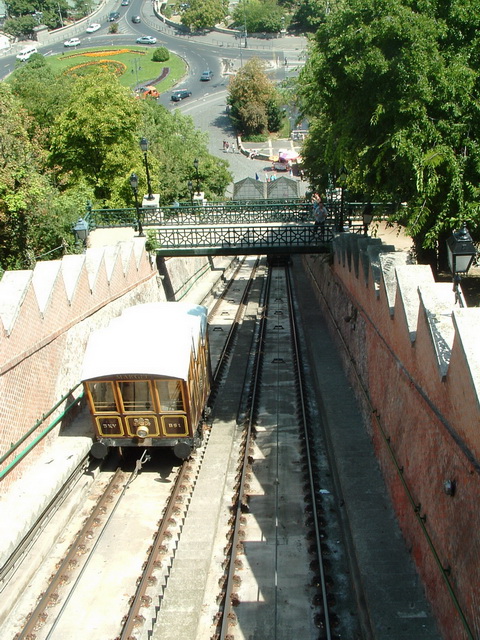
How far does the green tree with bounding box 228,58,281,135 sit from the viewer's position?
6725cm

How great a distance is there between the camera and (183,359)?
35.8 ft

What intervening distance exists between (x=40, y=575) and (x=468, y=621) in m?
6.28

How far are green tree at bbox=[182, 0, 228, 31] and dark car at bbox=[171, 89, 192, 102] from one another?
40.4 m

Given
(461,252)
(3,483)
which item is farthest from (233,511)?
(461,252)

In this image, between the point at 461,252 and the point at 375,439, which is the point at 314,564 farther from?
the point at 461,252

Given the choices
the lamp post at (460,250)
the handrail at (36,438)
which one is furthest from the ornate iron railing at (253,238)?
the lamp post at (460,250)

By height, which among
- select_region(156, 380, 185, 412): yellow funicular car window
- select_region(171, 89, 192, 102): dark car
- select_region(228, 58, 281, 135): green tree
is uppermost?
select_region(171, 89, 192, 102): dark car

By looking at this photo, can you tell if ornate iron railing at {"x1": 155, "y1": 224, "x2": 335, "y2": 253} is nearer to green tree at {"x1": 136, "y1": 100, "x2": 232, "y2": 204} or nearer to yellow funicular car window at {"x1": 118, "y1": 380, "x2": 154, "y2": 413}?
yellow funicular car window at {"x1": 118, "y1": 380, "x2": 154, "y2": 413}

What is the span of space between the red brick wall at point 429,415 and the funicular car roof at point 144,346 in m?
3.63

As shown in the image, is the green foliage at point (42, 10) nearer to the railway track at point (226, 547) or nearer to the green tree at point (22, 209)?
the green tree at point (22, 209)

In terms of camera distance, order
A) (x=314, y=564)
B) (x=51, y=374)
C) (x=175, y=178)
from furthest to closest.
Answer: (x=175, y=178), (x=51, y=374), (x=314, y=564)

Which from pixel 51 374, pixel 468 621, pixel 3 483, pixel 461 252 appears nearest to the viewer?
pixel 468 621

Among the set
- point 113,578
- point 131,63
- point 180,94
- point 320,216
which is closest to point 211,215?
point 320,216

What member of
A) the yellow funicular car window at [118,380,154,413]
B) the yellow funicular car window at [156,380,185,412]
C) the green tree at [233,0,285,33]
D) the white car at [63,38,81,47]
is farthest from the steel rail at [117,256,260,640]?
the green tree at [233,0,285,33]
